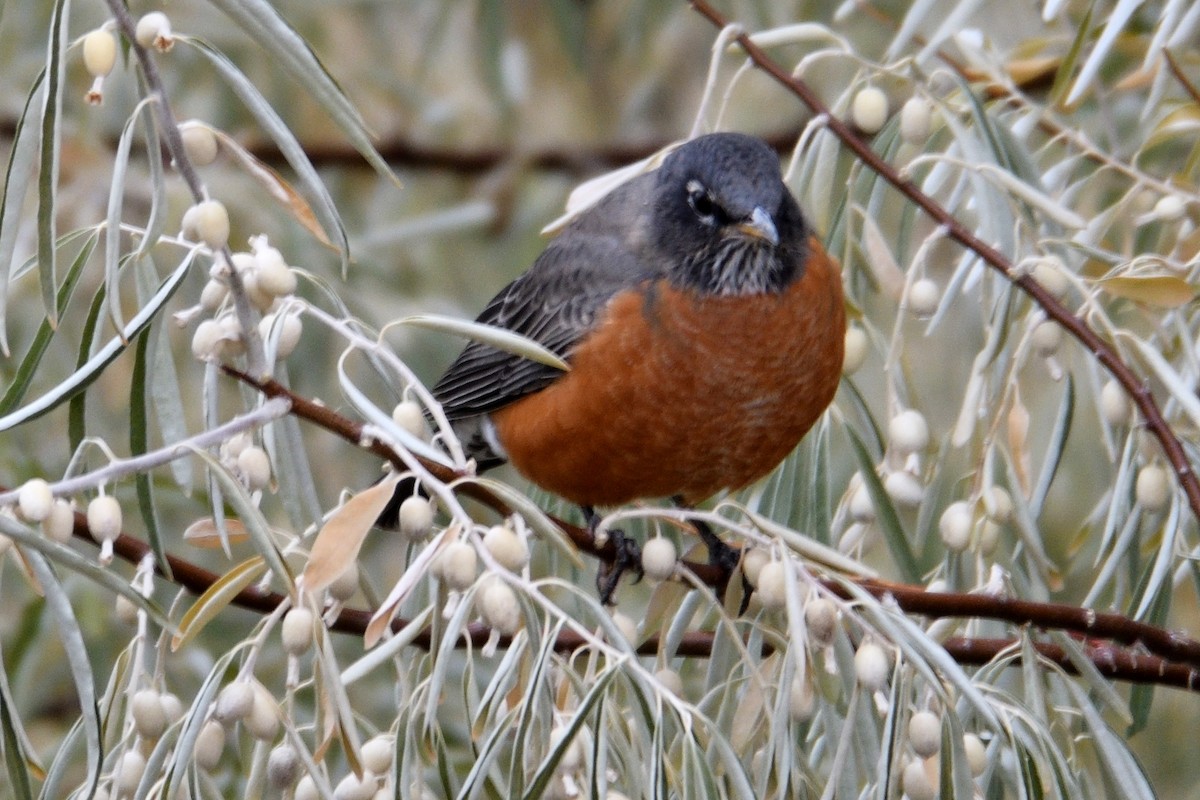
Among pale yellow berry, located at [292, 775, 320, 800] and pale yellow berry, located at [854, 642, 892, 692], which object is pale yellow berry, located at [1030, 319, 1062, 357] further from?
pale yellow berry, located at [292, 775, 320, 800]

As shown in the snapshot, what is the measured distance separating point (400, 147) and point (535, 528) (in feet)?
11.0

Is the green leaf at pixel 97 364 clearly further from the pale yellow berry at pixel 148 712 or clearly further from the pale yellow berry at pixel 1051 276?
the pale yellow berry at pixel 1051 276

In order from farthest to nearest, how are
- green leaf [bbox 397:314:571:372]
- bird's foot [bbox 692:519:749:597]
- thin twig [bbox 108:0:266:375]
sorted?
bird's foot [bbox 692:519:749:597] < green leaf [bbox 397:314:571:372] < thin twig [bbox 108:0:266:375]

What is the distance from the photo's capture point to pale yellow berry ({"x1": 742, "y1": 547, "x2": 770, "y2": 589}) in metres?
1.61

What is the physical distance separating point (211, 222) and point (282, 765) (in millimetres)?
464

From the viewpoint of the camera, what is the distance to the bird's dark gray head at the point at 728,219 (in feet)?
7.54

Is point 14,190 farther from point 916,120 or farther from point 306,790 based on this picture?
point 916,120

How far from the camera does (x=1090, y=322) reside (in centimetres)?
184

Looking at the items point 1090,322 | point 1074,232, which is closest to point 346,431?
point 1090,322

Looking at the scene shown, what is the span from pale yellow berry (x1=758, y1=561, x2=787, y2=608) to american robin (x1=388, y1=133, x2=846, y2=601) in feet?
2.65

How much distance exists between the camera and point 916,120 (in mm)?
1937

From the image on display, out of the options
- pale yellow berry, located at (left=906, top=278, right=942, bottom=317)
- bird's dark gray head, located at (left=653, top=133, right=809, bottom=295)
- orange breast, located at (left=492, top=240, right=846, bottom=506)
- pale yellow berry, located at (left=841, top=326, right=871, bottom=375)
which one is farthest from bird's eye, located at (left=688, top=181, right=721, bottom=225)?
pale yellow berry, located at (left=906, top=278, right=942, bottom=317)

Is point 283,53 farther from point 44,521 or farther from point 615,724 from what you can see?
point 615,724

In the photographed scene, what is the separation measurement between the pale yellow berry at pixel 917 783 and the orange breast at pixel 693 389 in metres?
0.88
